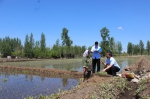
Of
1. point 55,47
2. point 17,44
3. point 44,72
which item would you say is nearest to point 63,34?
point 55,47

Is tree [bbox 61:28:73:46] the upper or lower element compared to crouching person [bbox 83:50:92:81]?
upper

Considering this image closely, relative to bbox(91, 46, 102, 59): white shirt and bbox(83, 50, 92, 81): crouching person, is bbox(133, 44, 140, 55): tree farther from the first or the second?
bbox(91, 46, 102, 59): white shirt

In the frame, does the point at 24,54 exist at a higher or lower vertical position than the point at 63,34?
lower

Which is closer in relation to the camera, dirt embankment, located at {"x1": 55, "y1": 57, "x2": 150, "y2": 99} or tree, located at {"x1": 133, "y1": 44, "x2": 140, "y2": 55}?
dirt embankment, located at {"x1": 55, "y1": 57, "x2": 150, "y2": 99}

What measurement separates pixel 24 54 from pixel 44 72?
57.4 m

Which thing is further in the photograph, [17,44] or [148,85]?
[17,44]

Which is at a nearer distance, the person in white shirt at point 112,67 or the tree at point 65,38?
the person in white shirt at point 112,67

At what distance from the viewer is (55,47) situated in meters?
77.9

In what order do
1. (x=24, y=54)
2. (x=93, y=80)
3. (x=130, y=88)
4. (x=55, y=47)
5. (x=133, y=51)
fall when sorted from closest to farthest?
(x=130, y=88) → (x=93, y=80) → (x=24, y=54) → (x=55, y=47) → (x=133, y=51)

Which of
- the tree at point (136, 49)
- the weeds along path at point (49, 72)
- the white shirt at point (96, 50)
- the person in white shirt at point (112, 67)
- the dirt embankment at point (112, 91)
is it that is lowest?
the weeds along path at point (49, 72)

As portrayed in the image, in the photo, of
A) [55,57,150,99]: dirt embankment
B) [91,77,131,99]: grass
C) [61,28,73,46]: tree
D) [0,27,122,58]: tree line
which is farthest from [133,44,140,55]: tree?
[91,77,131,99]: grass

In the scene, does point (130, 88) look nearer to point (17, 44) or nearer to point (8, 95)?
point (8, 95)

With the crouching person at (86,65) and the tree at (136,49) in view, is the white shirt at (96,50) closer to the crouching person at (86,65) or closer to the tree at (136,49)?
the crouching person at (86,65)

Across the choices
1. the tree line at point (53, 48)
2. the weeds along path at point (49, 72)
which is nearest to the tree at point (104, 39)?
the tree line at point (53, 48)
